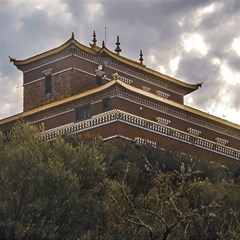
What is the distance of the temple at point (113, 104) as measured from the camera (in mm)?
42181

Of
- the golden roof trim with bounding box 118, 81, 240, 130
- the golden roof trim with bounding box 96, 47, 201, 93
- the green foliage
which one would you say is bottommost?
the green foliage

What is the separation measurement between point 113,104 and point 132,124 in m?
1.50

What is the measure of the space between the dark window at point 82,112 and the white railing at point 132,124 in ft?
1.54

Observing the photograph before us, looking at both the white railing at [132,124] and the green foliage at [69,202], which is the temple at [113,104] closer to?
the white railing at [132,124]

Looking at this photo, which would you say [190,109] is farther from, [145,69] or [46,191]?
[46,191]

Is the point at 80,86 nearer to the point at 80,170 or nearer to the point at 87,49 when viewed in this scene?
the point at 87,49

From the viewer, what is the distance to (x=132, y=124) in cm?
4194

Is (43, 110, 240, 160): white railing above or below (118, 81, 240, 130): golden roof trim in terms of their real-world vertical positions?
below

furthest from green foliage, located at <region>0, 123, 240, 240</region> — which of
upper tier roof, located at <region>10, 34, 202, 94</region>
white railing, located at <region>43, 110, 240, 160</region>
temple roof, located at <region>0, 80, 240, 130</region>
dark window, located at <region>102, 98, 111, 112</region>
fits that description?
upper tier roof, located at <region>10, 34, 202, 94</region>

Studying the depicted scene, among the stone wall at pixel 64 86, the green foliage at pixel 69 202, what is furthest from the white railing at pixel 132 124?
the green foliage at pixel 69 202

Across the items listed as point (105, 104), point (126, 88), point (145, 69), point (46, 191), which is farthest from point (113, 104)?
point (46, 191)

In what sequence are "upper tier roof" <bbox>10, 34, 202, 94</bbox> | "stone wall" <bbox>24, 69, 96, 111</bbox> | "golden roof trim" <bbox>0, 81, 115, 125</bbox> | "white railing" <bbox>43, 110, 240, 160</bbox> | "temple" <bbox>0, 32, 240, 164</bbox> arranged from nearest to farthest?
"white railing" <bbox>43, 110, 240, 160</bbox> → "temple" <bbox>0, 32, 240, 164</bbox> → "golden roof trim" <bbox>0, 81, 115, 125</bbox> → "upper tier roof" <bbox>10, 34, 202, 94</bbox> → "stone wall" <bbox>24, 69, 96, 111</bbox>

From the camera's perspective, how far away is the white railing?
4162cm

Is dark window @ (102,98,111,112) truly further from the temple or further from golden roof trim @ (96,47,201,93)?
golden roof trim @ (96,47,201,93)
